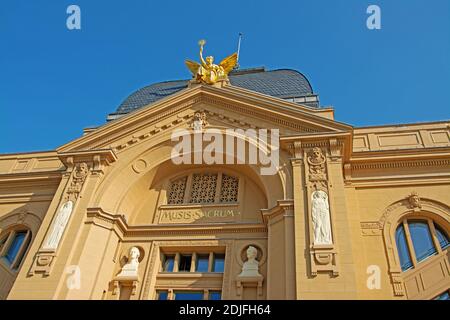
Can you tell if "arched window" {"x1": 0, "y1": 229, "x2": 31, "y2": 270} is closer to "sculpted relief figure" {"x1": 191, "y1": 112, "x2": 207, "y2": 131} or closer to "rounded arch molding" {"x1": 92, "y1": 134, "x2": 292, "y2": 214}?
"rounded arch molding" {"x1": 92, "y1": 134, "x2": 292, "y2": 214}

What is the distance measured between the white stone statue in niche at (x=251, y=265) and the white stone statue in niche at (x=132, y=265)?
14.0 ft

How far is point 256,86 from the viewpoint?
24516 mm

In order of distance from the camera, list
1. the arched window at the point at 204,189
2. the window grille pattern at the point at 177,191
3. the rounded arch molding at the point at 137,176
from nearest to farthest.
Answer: the rounded arch molding at the point at 137,176 → the arched window at the point at 204,189 → the window grille pattern at the point at 177,191

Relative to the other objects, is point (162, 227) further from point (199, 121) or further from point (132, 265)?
point (199, 121)

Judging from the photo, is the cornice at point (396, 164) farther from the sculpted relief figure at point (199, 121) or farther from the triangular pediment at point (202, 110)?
the sculpted relief figure at point (199, 121)

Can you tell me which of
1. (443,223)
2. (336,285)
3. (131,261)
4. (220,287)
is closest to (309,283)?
(336,285)

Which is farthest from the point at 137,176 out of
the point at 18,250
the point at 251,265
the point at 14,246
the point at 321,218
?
the point at 321,218

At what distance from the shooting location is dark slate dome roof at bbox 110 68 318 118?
76.8 ft

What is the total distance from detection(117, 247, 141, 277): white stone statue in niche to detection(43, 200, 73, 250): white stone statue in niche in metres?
2.74

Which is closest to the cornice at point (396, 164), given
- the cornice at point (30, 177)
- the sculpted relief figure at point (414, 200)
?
the sculpted relief figure at point (414, 200)

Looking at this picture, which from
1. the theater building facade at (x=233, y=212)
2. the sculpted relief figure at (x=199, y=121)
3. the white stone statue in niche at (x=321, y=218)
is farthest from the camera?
the sculpted relief figure at (x=199, y=121)

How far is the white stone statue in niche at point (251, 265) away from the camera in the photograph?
1450 centimetres

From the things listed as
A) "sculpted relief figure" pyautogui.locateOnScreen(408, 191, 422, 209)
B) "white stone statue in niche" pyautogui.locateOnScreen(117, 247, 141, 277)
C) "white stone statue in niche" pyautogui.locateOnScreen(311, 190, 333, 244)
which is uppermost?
"sculpted relief figure" pyautogui.locateOnScreen(408, 191, 422, 209)

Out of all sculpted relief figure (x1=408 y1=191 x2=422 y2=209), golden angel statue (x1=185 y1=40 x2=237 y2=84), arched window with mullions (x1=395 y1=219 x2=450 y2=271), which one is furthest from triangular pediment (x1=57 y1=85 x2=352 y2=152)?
arched window with mullions (x1=395 y1=219 x2=450 y2=271)
